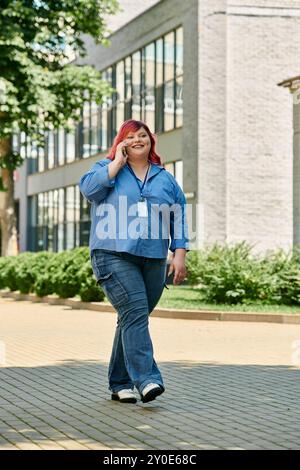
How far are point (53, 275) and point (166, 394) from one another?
Result: 1772cm

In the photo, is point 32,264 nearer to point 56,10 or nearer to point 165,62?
point 56,10

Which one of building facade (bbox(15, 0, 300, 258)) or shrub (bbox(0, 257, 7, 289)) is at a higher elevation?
building facade (bbox(15, 0, 300, 258))

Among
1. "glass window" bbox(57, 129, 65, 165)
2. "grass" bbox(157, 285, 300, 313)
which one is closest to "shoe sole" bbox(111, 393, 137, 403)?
"grass" bbox(157, 285, 300, 313)

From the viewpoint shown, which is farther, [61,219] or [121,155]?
[61,219]

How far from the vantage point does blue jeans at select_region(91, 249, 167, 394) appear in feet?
27.6

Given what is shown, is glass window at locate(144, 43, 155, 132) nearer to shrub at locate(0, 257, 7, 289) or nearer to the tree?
the tree

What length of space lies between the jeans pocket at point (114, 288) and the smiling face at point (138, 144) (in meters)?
0.95

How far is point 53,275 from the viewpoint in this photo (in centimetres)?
2695

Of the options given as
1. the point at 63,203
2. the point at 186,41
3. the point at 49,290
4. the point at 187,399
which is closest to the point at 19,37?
the point at 186,41

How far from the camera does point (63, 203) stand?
52.2 m

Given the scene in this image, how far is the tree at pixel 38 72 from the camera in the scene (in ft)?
107

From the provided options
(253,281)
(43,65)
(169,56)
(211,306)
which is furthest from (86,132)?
(211,306)

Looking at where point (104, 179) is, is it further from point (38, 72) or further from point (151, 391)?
point (38, 72)

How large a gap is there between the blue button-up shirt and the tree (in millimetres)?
24062
